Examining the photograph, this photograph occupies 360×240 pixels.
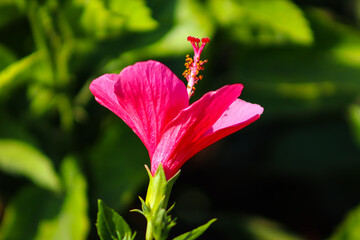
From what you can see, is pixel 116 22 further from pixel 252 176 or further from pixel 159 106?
pixel 252 176

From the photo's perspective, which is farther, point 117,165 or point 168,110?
point 117,165

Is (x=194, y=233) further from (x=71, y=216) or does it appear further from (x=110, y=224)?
(x=71, y=216)

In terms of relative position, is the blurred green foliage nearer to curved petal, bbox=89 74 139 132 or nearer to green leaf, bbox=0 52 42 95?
green leaf, bbox=0 52 42 95

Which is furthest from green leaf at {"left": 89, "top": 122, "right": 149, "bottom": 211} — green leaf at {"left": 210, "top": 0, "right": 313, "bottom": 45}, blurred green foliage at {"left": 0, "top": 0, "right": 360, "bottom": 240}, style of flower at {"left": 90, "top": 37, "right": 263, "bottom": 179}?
style of flower at {"left": 90, "top": 37, "right": 263, "bottom": 179}

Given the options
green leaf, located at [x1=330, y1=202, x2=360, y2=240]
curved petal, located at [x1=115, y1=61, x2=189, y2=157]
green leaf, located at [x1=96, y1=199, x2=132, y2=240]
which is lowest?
green leaf, located at [x1=330, y1=202, x2=360, y2=240]

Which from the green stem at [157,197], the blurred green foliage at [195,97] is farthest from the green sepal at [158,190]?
the blurred green foliage at [195,97]

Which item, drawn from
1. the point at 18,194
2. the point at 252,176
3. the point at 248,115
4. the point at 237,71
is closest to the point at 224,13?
the point at 237,71

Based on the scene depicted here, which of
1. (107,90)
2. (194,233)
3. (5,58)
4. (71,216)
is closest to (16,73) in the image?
(5,58)
